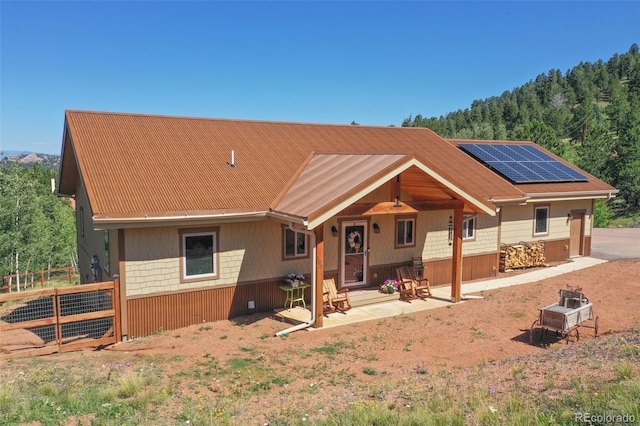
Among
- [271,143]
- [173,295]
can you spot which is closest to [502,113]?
[271,143]

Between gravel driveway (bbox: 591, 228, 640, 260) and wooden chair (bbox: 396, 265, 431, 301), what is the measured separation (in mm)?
10035

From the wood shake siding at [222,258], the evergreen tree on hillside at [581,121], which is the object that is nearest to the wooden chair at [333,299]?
the wood shake siding at [222,258]

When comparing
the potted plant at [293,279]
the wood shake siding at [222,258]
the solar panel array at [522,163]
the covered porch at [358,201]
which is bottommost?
the potted plant at [293,279]

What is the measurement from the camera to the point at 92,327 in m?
10.5

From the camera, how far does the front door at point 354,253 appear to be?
13.4 metres

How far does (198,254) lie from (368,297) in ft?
16.6

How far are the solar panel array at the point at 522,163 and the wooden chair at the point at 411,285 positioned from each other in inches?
240

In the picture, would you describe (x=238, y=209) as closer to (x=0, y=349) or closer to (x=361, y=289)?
(x=361, y=289)

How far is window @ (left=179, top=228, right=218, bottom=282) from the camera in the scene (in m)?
11.0

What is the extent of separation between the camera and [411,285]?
13539mm

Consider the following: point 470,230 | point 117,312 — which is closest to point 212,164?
point 117,312

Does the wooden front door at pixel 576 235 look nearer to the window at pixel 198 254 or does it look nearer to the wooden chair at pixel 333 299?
the wooden chair at pixel 333 299

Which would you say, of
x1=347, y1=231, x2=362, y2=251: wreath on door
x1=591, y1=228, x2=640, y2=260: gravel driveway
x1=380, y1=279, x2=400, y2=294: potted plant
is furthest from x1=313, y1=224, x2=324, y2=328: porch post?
x1=591, y1=228, x2=640, y2=260: gravel driveway

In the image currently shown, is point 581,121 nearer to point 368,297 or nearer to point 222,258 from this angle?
point 368,297
